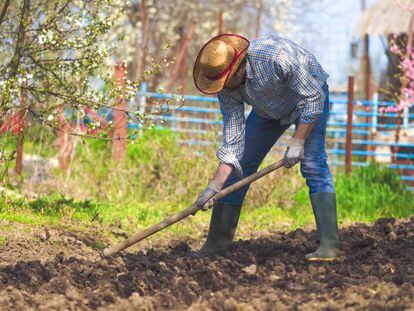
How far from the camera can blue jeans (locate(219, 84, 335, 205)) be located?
602 centimetres

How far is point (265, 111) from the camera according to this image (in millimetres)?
6027

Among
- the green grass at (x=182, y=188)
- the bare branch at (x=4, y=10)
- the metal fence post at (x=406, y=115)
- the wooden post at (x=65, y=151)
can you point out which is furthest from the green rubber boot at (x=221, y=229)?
the metal fence post at (x=406, y=115)

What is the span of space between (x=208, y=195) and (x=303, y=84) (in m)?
0.94

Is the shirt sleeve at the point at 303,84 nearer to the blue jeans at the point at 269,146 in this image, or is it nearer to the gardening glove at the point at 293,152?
the gardening glove at the point at 293,152

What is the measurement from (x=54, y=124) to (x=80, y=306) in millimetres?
3148

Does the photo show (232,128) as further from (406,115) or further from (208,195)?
(406,115)

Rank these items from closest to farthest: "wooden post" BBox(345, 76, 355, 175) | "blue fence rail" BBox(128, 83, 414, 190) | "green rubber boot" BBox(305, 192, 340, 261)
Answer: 1. "green rubber boot" BBox(305, 192, 340, 261)
2. "blue fence rail" BBox(128, 83, 414, 190)
3. "wooden post" BBox(345, 76, 355, 175)

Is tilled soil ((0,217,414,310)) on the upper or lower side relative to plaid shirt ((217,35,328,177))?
lower

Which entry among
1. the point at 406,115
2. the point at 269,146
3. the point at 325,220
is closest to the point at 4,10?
the point at 269,146

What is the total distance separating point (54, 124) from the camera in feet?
24.9

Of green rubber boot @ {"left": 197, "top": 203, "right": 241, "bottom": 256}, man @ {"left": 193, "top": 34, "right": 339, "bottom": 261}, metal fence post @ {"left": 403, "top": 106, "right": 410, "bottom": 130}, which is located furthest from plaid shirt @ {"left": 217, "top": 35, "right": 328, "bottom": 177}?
metal fence post @ {"left": 403, "top": 106, "right": 410, "bottom": 130}

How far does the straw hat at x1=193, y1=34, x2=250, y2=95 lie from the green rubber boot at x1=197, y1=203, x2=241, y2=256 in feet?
3.33

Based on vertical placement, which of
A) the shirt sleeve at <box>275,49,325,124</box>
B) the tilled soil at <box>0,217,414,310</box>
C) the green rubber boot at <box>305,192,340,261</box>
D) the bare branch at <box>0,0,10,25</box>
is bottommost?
the tilled soil at <box>0,217,414,310</box>

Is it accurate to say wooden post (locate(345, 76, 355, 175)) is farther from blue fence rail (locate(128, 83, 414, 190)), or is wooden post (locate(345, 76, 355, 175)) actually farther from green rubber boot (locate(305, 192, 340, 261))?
green rubber boot (locate(305, 192, 340, 261))
